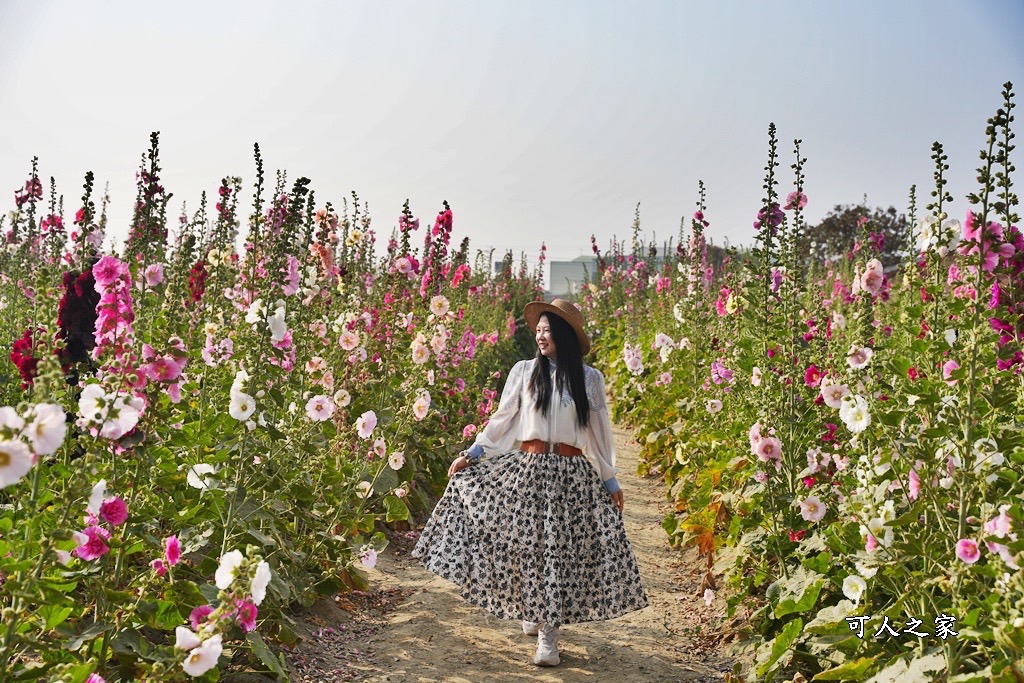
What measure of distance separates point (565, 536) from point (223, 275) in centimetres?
197

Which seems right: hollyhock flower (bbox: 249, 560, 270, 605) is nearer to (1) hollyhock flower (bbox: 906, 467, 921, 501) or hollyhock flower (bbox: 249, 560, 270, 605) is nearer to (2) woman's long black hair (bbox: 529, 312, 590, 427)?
(1) hollyhock flower (bbox: 906, 467, 921, 501)

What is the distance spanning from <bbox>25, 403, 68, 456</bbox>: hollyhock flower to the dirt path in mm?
2140

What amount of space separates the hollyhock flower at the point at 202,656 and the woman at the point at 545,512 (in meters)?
2.23

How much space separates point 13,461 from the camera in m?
1.53

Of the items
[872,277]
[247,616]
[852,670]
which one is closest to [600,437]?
[872,277]

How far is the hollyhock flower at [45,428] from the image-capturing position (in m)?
1.60

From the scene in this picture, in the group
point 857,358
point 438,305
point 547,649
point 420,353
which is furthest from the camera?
point 438,305

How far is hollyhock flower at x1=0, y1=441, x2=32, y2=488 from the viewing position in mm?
1519

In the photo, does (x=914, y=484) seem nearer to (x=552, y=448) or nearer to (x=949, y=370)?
(x=949, y=370)

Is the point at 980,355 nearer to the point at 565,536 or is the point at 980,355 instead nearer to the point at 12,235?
the point at 565,536

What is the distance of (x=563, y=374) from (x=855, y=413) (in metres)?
1.54

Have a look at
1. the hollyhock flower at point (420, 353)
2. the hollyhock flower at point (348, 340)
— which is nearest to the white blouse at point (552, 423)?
the hollyhock flower at point (420, 353)

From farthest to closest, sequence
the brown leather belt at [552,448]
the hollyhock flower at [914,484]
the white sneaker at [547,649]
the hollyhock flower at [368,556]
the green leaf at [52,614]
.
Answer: the brown leather belt at [552,448] < the white sneaker at [547,649] < the hollyhock flower at [368,556] < the hollyhock flower at [914,484] < the green leaf at [52,614]

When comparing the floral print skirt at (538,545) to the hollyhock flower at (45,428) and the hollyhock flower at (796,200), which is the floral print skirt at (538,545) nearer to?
the hollyhock flower at (796,200)
